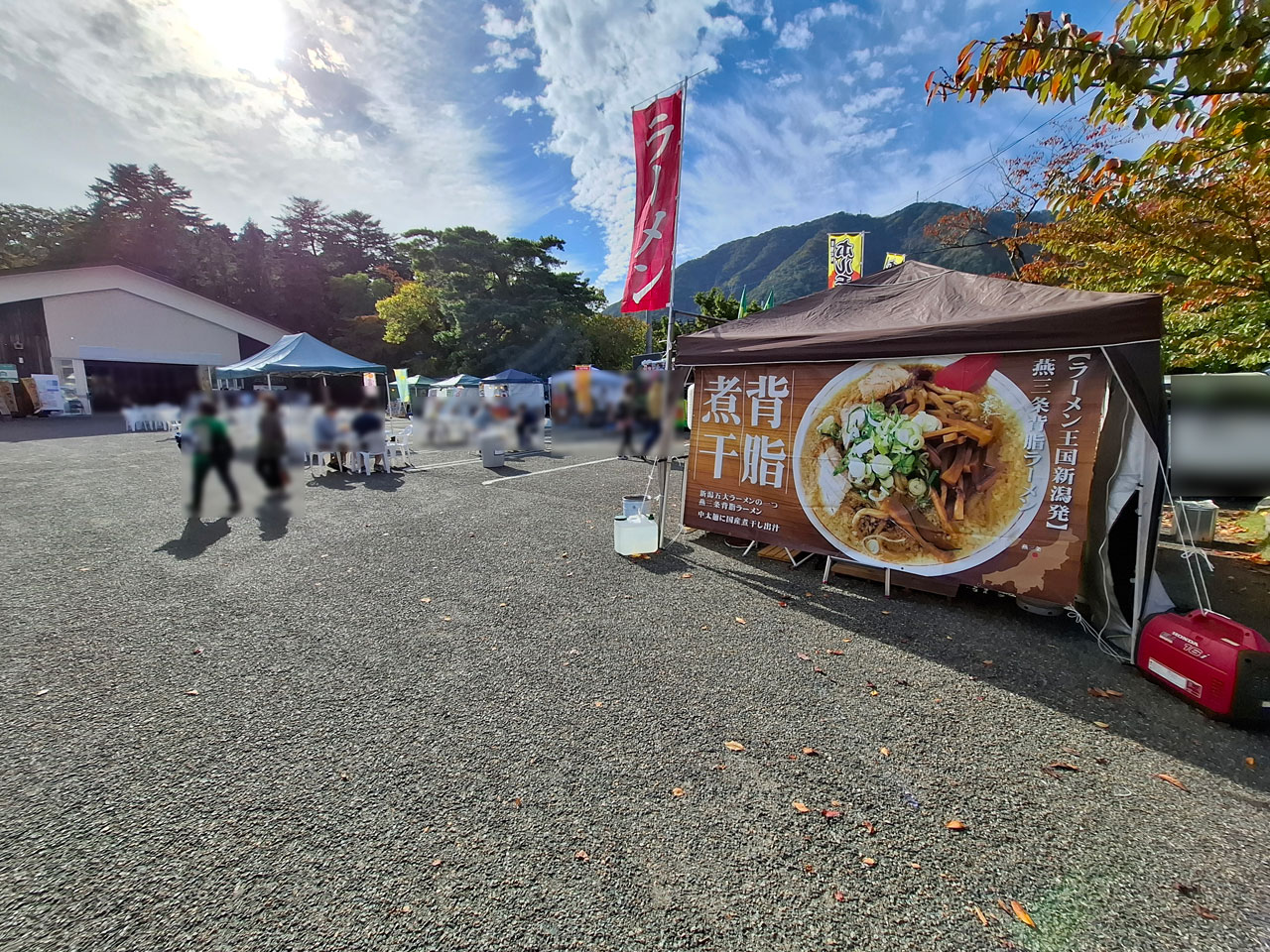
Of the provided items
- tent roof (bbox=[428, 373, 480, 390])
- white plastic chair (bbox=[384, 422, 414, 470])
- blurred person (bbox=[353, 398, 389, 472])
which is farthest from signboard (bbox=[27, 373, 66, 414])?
blurred person (bbox=[353, 398, 389, 472])

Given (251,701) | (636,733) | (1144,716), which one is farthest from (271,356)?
(1144,716)

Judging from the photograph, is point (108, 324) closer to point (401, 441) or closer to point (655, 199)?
point (401, 441)

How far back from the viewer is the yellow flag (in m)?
17.0

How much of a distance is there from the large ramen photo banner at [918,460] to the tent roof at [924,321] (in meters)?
0.23

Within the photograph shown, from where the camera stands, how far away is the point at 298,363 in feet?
3.16

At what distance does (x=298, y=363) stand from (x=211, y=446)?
43 centimetres

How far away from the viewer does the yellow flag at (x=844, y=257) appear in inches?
669

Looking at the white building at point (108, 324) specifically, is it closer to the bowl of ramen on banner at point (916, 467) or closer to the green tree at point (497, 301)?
the green tree at point (497, 301)

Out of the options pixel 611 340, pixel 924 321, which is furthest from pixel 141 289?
pixel 611 340

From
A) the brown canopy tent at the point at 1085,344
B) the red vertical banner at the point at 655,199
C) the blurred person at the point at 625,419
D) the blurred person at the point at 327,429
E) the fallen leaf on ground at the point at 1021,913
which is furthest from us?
the red vertical banner at the point at 655,199

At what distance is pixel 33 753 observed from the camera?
282cm

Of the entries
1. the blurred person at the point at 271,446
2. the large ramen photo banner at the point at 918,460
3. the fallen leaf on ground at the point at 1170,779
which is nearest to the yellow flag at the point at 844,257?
the large ramen photo banner at the point at 918,460

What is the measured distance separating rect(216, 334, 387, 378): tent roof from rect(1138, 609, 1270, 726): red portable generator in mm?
4777

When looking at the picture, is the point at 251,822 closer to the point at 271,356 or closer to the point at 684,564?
the point at 271,356
